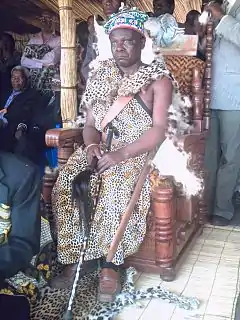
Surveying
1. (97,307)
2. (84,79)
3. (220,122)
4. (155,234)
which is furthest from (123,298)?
(84,79)

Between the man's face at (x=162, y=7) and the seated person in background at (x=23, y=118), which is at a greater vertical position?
the man's face at (x=162, y=7)

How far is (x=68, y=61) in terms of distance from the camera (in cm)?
303

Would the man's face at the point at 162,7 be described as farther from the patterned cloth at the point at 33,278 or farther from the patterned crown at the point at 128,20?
the patterned cloth at the point at 33,278

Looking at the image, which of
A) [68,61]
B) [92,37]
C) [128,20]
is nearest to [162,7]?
[92,37]

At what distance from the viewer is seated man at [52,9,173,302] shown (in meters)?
2.54

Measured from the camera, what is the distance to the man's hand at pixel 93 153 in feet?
8.39

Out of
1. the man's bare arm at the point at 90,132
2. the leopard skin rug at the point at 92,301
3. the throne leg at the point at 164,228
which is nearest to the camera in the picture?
the leopard skin rug at the point at 92,301

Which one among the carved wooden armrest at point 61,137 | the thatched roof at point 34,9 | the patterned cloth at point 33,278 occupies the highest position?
the thatched roof at point 34,9

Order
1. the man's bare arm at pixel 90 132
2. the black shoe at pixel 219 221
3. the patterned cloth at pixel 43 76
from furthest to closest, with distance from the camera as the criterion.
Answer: the patterned cloth at pixel 43 76
the black shoe at pixel 219 221
the man's bare arm at pixel 90 132

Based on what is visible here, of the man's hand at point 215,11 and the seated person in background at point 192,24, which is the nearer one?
the man's hand at point 215,11

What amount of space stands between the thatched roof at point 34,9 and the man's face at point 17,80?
76cm

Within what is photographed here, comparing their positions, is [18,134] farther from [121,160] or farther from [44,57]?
[121,160]

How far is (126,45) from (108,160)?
0.59 meters

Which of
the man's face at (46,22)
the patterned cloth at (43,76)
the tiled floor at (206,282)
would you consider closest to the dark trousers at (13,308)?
the tiled floor at (206,282)
